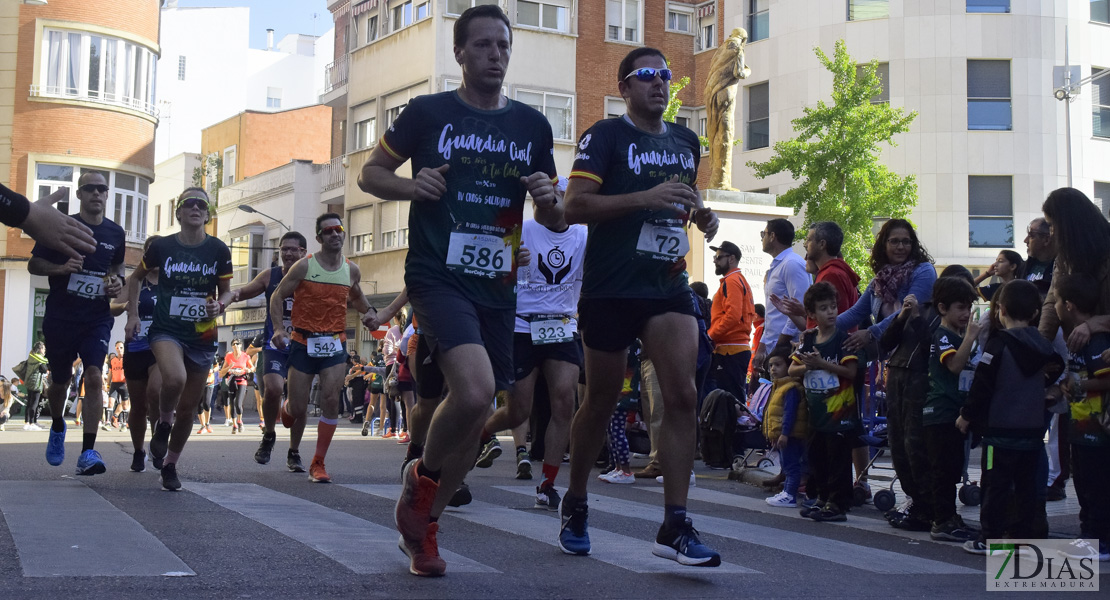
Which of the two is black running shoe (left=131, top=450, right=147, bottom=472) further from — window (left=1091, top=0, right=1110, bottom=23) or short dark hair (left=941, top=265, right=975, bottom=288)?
window (left=1091, top=0, right=1110, bottom=23)

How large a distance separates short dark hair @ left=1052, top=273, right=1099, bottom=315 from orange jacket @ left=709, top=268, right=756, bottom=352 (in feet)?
16.4

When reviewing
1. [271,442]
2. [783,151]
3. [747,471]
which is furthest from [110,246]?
[783,151]

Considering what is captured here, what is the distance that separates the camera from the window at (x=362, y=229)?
44.4 m

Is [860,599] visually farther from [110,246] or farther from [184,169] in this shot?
[184,169]

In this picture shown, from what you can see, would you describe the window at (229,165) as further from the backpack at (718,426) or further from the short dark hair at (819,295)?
the short dark hair at (819,295)

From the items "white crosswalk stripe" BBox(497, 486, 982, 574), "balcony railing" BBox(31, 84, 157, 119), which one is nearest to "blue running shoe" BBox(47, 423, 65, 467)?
"white crosswalk stripe" BBox(497, 486, 982, 574)

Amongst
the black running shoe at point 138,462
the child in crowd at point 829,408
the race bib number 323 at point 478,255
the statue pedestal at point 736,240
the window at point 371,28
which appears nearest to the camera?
the race bib number 323 at point 478,255

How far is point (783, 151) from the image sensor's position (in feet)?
104

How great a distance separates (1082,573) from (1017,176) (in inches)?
1313

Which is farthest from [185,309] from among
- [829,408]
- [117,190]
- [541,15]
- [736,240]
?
[541,15]

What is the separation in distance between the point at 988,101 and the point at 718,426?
95.6 ft

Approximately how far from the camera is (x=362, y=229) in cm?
4497

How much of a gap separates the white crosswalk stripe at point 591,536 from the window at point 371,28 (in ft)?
123

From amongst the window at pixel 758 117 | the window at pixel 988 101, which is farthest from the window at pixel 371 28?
the window at pixel 988 101
